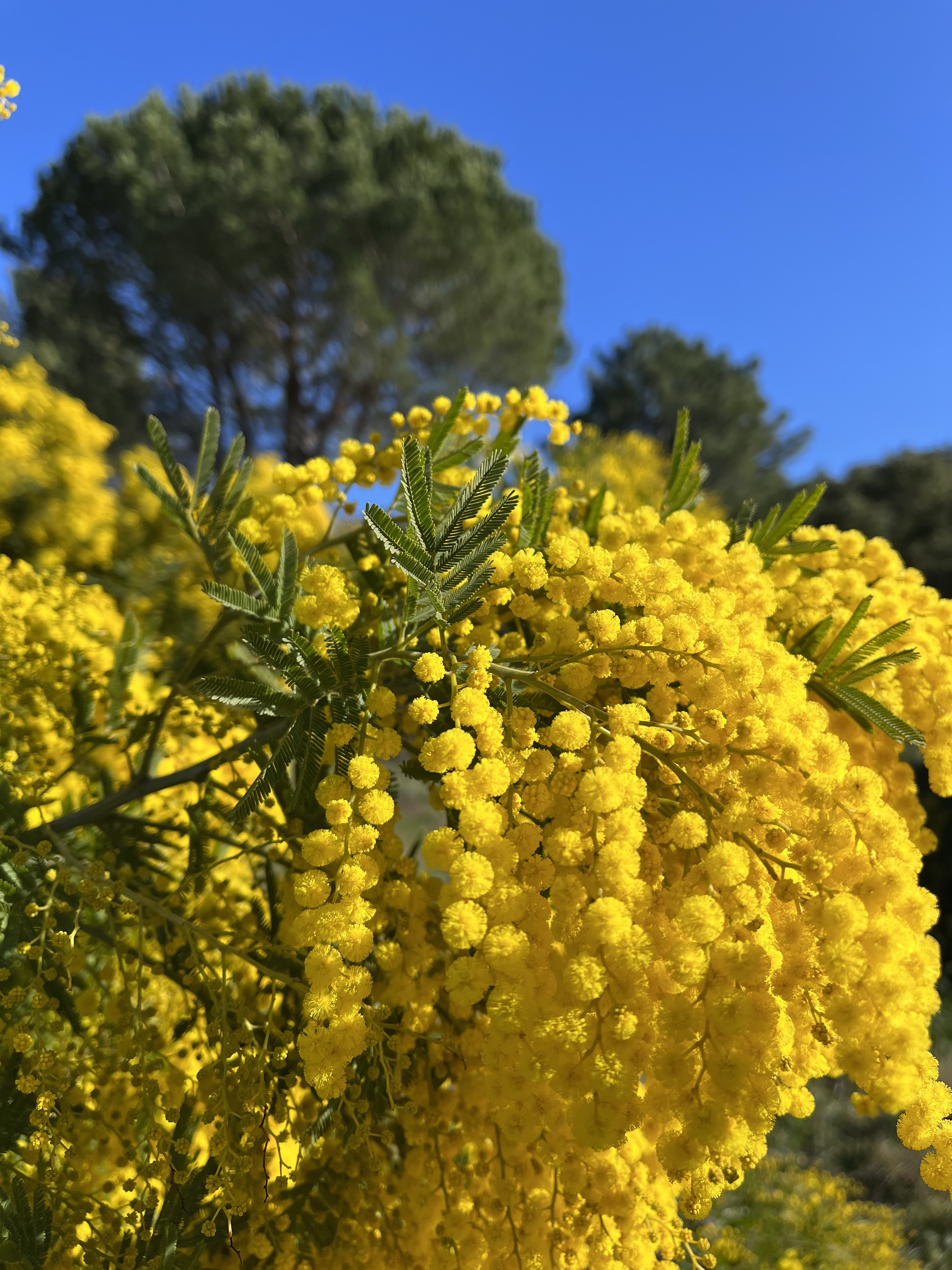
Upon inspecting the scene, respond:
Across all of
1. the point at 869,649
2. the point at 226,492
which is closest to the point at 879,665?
the point at 869,649

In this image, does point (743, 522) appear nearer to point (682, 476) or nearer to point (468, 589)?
point (682, 476)

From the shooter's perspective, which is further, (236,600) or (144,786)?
(144,786)

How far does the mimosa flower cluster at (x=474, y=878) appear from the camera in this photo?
0.75m

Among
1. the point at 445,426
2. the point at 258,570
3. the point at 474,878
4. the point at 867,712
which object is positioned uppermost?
the point at 445,426

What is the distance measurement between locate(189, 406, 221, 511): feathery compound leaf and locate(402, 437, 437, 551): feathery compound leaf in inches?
20.9

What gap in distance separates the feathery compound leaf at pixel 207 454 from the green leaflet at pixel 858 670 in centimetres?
102

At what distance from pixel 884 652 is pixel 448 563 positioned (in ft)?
2.49

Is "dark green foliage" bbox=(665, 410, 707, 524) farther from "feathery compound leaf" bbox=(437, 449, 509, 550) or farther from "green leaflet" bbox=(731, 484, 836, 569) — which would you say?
"feathery compound leaf" bbox=(437, 449, 509, 550)

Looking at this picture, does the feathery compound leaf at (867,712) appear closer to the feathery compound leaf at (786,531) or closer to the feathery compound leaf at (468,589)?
the feathery compound leaf at (786,531)

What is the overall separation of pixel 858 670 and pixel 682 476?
0.45m

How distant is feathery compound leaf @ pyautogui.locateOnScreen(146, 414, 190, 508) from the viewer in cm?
108

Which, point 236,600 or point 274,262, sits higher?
point 274,262

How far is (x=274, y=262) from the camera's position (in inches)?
541

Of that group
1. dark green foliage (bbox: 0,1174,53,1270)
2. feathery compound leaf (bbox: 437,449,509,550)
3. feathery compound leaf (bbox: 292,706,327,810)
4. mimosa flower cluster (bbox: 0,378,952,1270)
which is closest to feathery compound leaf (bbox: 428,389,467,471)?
mimosa flower cluster (bbox: 0,378,952,1270)
